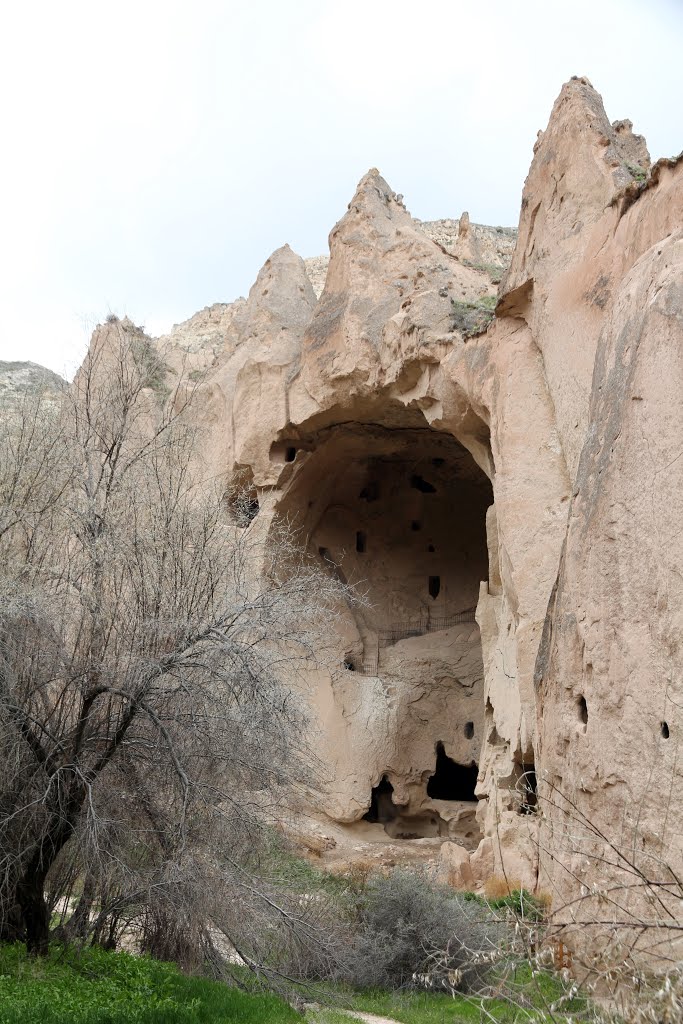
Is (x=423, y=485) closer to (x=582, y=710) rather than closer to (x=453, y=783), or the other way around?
(x=453, y=783)

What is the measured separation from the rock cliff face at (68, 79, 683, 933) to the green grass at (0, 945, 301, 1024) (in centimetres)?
242

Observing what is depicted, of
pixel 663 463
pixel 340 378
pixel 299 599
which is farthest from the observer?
pixel 340 378

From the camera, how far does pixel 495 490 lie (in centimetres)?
1102

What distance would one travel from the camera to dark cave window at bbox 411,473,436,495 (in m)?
17.2

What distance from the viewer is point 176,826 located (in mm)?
7410

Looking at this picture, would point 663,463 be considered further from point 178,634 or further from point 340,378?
point 340,378

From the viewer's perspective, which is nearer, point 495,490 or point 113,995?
point 113,995

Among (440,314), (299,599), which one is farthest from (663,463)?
(440,314)

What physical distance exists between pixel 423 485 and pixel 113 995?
11811mm

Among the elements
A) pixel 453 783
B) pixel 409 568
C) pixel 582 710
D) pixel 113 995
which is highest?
pixel 409 568

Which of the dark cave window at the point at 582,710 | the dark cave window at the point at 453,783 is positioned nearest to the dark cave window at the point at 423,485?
the dark cave window at the point at 453,783

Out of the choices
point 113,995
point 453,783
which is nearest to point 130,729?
point 113,995

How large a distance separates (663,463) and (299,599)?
3092 millimetres

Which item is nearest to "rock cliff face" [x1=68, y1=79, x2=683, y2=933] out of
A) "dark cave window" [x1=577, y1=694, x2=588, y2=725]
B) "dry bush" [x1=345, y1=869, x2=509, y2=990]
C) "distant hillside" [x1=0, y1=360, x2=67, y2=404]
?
"dark cave window" [x1=577, y1=694, x2=588, y2=725]
